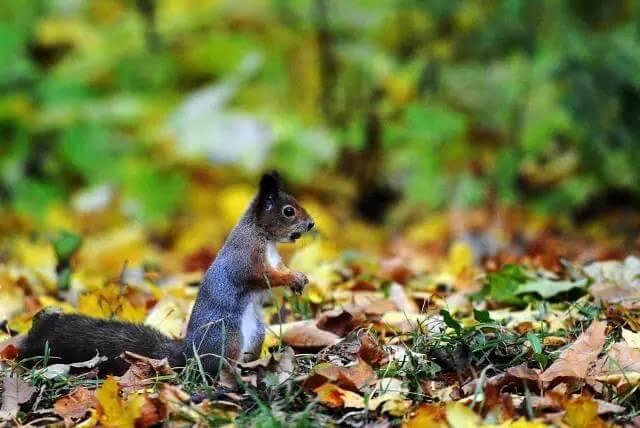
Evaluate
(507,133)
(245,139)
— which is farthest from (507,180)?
(245,139)

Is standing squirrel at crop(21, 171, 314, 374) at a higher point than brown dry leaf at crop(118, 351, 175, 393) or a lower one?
higher

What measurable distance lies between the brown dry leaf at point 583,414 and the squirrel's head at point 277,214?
3.41 feet

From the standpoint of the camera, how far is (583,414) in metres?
2.27

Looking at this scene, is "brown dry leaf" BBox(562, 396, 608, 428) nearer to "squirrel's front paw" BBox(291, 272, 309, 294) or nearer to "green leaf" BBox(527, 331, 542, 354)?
"green leaf" BBox(527, 331, 542, 354)

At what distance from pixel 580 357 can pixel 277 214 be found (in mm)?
997

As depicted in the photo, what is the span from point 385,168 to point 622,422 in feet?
17.7

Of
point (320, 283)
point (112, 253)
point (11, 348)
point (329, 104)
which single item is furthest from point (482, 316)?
point (329, 104)

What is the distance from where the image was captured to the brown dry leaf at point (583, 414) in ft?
7.44

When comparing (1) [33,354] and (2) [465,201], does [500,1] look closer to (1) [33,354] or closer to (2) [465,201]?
(2) [465,201]

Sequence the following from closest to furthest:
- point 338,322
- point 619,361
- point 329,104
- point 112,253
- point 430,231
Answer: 1. point 619,361
2. point 338,322
3. point 112,253
4. point 430,231
5. point 329,104

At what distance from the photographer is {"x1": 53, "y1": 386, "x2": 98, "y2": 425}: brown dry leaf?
8.25ft

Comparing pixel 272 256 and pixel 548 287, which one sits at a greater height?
pixel 272 256

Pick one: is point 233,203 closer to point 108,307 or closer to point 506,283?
point 108,307

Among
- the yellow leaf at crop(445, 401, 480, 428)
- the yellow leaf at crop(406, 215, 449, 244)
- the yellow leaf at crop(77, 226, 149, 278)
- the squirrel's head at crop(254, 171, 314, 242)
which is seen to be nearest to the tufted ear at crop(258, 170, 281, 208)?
the squirrel's head at crop(254, 171, 314, 242)
